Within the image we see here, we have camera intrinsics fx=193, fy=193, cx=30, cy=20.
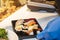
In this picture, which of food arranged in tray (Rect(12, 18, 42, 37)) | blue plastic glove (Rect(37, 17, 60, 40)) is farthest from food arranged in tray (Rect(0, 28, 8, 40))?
blue plastic glove (Rect(37, 17, 60, 40))

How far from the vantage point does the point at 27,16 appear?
1.15 m

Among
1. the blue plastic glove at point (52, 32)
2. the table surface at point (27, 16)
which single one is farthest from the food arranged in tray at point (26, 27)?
the blue plastic glove at point (52, 32)

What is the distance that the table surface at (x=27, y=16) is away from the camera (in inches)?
41.4

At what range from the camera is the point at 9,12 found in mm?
1183

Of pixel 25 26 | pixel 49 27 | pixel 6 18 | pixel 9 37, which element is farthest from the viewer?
pixel 6 18

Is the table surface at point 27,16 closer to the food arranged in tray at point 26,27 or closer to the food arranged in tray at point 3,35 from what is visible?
the food arranged in tray at point 26,27

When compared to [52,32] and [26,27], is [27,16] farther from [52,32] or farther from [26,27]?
[52,32]

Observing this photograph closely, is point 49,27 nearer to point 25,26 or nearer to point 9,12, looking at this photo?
→ point 25,26

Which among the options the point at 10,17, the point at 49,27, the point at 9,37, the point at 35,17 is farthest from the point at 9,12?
the point at 49,27

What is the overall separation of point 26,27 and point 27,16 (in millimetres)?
190

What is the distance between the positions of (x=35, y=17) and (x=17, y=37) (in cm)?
31

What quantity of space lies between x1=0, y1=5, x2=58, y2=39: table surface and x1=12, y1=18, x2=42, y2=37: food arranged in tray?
43 millimetres

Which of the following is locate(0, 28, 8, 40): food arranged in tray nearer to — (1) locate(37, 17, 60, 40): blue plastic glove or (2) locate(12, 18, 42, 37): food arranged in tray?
(2) locate(12, 18, 42, 37): food arranged in tray

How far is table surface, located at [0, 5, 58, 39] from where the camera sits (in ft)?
3.45
